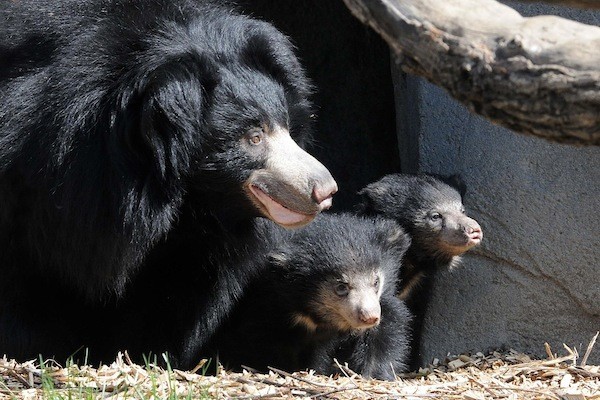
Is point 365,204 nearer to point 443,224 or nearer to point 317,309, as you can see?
point 443,224

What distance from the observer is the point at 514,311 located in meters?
6.20

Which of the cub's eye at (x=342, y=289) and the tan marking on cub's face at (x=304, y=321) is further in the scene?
the tan marking on cub's face at (x=304, y=321)

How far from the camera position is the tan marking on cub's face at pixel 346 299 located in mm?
5426

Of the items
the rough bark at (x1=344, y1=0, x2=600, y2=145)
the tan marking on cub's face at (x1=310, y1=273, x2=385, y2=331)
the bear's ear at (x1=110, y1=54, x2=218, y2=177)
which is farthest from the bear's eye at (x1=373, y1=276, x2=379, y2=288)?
the rough bark at (x1=344, y1=0, x2=600, y2=145)

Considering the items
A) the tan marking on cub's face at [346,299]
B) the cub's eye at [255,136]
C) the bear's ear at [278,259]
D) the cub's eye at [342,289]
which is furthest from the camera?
the bear's ear at [278,259]

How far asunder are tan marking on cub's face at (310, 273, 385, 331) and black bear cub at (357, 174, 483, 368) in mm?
636

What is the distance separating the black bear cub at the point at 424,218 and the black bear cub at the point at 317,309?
17.2 inches

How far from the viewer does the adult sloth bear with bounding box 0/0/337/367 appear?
15.2 ft

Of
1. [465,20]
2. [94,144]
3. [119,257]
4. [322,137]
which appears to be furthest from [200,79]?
[322,137]

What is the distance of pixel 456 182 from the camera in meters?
6.15

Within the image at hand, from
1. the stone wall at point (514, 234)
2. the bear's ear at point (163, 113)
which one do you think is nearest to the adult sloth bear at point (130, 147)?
the bear's ear at point (163, 113)

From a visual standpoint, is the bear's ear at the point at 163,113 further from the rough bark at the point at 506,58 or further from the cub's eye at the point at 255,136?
the rough bark at the point at 506,58

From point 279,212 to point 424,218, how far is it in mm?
1779

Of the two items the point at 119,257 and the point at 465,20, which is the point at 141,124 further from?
the point at 465,20
